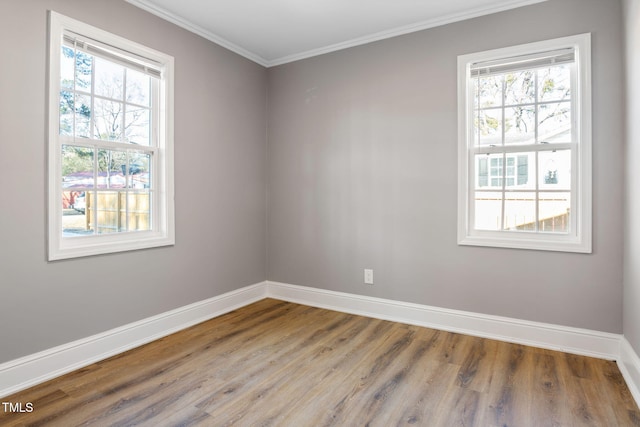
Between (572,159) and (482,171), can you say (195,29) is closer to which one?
(482,171)

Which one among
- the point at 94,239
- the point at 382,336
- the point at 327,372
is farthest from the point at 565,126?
the point at 94,239

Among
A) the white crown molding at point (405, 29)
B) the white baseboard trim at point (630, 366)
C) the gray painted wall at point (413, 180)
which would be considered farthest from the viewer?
the white crown molding at point (405, 29)

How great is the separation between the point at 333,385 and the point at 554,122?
2.47 metres

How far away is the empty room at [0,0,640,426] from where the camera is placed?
208cm

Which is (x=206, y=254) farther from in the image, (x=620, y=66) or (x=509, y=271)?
(x=620, y=66)

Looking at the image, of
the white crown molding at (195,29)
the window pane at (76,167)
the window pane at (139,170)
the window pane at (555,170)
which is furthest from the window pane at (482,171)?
the window pane at (76,167)

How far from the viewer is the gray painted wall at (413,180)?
98.1 inches

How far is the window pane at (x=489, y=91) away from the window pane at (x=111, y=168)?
287 cm

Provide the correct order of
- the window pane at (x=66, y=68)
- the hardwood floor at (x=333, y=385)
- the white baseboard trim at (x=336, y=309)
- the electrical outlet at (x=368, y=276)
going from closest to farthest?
1. the hardwood floor at (x=333, y=385)
2. the white baseboard trim at (x=336, y=309)
3. the window pane at (x=66, y=68)
4. the electrical outlet at (x=368, y=276)

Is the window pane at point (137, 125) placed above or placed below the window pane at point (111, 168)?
above

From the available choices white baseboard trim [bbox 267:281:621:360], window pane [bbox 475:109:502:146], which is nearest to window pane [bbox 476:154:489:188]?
window pane [bbox 475:109:502:146]

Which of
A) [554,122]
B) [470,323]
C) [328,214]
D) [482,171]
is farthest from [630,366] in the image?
[328,214]

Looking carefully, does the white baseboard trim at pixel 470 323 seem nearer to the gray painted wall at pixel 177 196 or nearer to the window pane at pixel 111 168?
the gray painted wall at pixel 177 196

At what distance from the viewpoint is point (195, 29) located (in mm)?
3107
